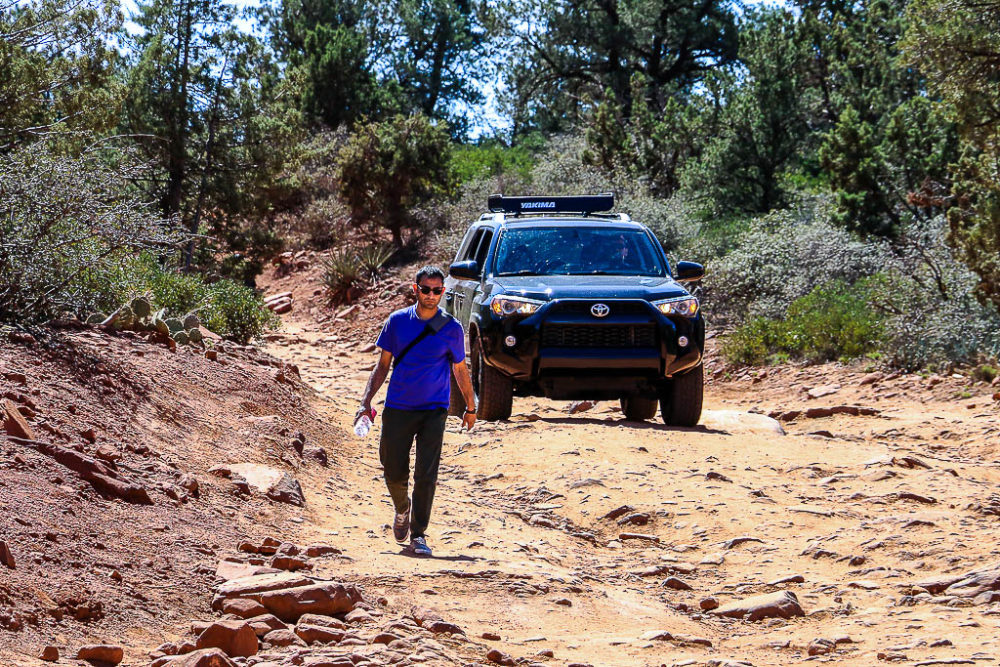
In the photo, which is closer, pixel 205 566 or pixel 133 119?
pixel 205 566

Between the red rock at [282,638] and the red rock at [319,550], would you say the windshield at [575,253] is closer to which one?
the red rock at [319,550]

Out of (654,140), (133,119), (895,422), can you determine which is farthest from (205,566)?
(654,140)

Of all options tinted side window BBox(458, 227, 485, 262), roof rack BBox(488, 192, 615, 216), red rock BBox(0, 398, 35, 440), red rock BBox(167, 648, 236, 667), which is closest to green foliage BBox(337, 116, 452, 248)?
tinted side window BBox(458, 227, 485, 262)

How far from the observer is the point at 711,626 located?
6074 mm

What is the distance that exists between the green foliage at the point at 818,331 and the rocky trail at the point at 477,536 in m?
3.63

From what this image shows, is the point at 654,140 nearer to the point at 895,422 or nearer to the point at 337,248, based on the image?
the point at 337,248

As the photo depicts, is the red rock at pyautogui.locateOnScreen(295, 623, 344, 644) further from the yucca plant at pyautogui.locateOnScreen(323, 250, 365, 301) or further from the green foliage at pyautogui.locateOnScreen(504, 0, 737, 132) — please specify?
the green foliage at pyautogui.locateOnScreen(504, 0, 737, 132)

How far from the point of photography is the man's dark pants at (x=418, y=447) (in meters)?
7.08

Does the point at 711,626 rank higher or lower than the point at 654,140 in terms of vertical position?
lower

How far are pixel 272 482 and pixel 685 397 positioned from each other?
444 centimetres

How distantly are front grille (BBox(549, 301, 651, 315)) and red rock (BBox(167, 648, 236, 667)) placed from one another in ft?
21.7

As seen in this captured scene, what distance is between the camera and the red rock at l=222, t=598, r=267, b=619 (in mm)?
5320

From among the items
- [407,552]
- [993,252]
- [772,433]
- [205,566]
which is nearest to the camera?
[205,566]

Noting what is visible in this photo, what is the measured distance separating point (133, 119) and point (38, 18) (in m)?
8.40
